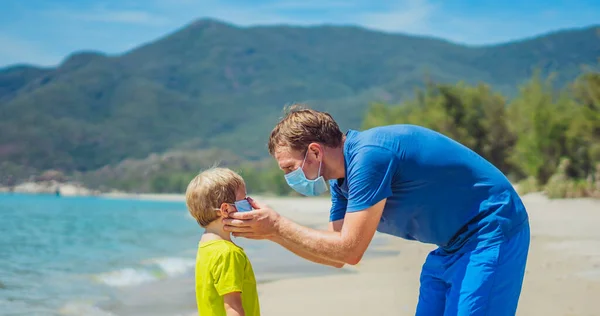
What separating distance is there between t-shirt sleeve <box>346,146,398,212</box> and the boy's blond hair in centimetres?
81

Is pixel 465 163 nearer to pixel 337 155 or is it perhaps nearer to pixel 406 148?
pixel 406 148

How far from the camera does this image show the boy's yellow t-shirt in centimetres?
359

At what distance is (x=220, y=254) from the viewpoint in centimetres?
362

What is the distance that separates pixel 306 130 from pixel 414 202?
23.3 inches

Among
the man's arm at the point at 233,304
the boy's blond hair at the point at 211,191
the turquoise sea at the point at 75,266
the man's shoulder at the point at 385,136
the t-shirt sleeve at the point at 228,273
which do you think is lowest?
the turquoise sea at the point at 75,266

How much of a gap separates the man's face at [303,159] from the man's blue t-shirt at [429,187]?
138 millimetres

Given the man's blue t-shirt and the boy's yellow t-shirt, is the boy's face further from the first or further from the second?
the man's blue t-shirt

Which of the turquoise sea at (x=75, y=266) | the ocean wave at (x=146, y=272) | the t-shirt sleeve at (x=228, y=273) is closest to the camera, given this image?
the t-shirt sleeve at (x=228, y=273)

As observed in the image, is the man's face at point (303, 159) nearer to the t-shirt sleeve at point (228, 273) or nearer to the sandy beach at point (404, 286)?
the t-shirt sleeve at point (228, 273)

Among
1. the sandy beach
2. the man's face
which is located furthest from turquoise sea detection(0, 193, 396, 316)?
the man's face

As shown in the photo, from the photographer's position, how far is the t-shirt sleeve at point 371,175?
311cm

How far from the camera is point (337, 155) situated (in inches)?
130

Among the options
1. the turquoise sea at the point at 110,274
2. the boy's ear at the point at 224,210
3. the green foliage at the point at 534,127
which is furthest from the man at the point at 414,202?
the green foliage at the point at 534,127

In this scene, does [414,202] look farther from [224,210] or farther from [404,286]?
[404,286]
